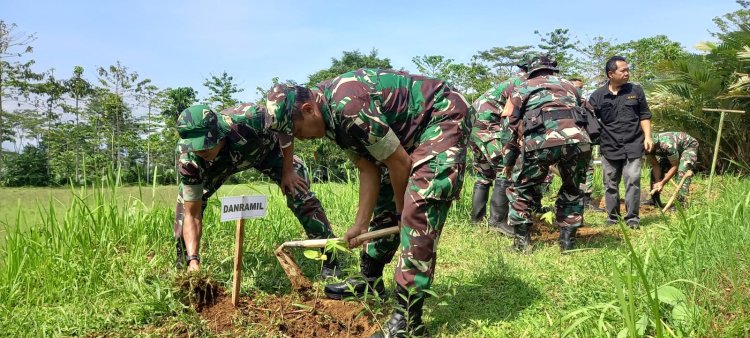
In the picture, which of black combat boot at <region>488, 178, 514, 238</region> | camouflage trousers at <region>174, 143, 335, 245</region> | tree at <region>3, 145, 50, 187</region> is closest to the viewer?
camouflage trousers at <region>174, 143, 335, 245</region>

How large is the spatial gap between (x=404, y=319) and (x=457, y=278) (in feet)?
3.01

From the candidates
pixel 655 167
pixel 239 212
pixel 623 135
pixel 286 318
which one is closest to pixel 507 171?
pixel 623 135

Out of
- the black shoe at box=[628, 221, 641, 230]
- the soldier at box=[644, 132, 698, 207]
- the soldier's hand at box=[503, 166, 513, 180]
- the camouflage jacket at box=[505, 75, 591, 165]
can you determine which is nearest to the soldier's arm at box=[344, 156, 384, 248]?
the camouflage jacket at box=[505, 75, 591, 165]

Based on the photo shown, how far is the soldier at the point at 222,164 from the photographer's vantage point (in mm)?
3008

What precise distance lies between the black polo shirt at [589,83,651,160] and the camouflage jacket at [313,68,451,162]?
3373 millimetres

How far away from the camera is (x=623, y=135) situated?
5.32 m

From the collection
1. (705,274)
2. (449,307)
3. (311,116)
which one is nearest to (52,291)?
(311,116)

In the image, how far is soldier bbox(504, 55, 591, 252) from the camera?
13.1 feet

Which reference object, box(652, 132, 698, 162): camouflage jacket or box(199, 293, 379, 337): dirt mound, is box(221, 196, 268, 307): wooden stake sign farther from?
box(652, 132, 698, 162): camouflage jacket

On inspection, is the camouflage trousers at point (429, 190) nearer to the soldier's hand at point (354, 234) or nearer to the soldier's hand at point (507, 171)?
the soldier's hand at point (354, 234)

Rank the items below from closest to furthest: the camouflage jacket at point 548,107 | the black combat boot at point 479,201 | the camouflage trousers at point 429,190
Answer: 1. the camouflage trousers at point 429,190
2. the camouflage jacket at point 548,107
3. the black combat boot at point 479,201

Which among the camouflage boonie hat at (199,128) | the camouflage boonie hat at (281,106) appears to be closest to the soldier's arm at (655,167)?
the camouflage boonie hat at (199,128)

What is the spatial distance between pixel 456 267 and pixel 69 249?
2706 millimetres

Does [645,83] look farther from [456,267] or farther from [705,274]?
[705,274]
